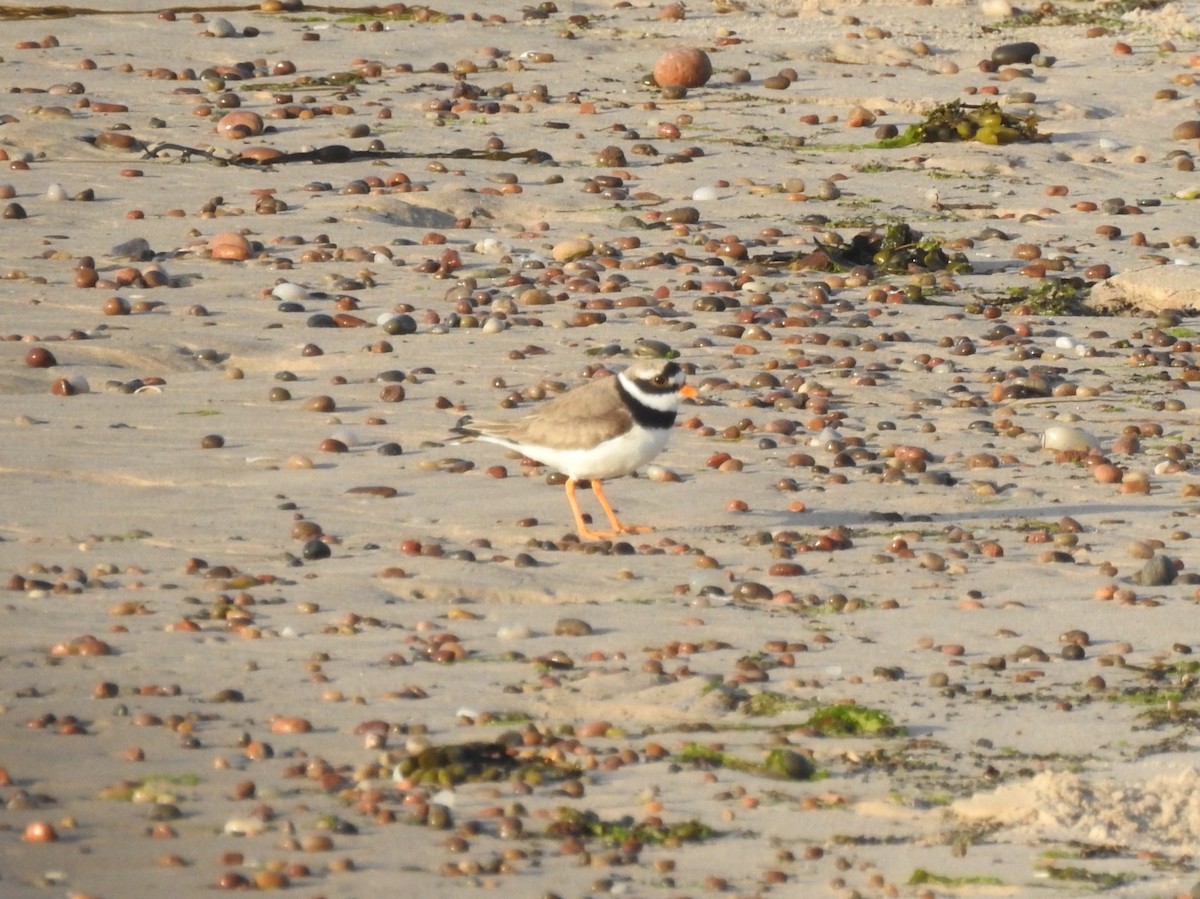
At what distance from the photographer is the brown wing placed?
7.53 m

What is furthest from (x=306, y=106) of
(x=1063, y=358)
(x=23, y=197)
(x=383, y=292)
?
(x=1063, y=358)

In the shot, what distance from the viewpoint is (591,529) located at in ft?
24.8

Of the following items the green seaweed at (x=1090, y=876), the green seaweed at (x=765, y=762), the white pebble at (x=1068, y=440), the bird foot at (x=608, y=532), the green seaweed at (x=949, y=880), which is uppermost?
the green seaweed at (x=949, y=880)

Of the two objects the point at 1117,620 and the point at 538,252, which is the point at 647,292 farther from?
the point at 1117,620

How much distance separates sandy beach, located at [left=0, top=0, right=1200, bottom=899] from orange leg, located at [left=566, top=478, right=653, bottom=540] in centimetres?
10

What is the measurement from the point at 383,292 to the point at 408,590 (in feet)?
13.3

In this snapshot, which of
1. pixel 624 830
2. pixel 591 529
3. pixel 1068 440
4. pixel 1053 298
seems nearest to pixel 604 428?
pixel 591 529

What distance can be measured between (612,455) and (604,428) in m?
0.11

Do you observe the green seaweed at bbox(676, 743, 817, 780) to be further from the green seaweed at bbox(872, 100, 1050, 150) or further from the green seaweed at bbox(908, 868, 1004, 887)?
the green seaweed at bbox(872, 100, 1050, 150)

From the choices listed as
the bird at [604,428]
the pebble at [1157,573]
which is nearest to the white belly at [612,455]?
the bird at [604,428]

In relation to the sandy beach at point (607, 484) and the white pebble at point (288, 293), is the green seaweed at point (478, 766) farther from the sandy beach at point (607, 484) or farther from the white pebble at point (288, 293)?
the white pebble at point (288, 293)

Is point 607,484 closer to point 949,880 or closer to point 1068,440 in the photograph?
point 1068,440

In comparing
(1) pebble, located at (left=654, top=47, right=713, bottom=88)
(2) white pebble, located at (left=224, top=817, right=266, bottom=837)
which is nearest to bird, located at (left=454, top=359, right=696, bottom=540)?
(2) white pebble, located at (left=224, top=817, right=266, bottom=837)

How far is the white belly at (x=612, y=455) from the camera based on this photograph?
7.51 meters
